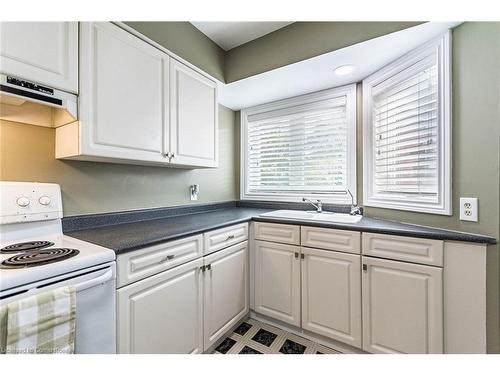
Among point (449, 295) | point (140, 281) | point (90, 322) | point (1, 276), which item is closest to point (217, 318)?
point (140, 281)

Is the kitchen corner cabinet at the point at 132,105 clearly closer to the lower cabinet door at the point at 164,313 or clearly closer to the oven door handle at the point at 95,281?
the oven door handle at the point at 95,281

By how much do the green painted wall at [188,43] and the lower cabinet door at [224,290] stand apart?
151cm

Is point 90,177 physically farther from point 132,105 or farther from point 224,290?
point 224,290

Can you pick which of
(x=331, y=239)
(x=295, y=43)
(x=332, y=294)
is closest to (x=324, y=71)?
(x=295, y=43)

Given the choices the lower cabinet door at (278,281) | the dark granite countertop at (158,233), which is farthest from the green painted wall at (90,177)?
the lower cabinet door at (278,281)

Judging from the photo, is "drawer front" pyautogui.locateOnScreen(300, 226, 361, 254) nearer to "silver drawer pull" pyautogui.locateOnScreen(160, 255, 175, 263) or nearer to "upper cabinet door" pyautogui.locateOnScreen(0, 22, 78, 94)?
"silver drawer pull" pyautogui.locateOnScreen(160, 255, 175, 263)

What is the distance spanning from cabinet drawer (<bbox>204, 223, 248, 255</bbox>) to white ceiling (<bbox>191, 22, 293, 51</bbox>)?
1.58 metres

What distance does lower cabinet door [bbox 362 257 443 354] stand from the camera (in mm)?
1229

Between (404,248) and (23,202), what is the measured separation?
6.72 ft

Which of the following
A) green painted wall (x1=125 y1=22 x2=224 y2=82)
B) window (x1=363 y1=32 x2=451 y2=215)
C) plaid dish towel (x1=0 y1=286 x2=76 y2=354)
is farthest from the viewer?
green painted wall (x1=125 y1=22 x2=224 y2=82)

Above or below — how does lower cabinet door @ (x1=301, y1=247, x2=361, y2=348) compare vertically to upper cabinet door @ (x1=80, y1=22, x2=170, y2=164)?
below

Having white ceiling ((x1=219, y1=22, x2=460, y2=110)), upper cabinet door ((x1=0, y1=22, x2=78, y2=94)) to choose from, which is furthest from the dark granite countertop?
white ceiling ((x1=219, y1=22, x2=460, y2=110))

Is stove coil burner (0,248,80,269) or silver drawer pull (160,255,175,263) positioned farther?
silver drawer pull (160,255,175,263)

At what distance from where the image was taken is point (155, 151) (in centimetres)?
148
